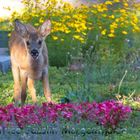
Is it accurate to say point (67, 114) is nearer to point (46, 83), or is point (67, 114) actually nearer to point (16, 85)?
point (46, 83)

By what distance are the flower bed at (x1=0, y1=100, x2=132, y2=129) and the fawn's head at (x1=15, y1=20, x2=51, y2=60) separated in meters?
2.04

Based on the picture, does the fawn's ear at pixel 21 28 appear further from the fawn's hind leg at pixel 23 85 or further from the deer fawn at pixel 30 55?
the fawn's hind leg at pixel 23 85

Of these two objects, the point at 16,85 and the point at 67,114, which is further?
the point at 16,85

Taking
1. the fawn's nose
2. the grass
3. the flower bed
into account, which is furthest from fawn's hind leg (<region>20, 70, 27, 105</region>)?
the flower bed

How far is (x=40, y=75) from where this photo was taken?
34.5 feet

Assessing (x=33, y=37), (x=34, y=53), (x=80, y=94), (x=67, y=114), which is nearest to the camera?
(x=67, y=114)

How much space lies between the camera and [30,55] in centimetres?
1037

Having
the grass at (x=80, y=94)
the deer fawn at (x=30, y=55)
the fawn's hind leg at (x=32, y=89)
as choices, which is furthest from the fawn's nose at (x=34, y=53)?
the grass at (x=80, y=94)

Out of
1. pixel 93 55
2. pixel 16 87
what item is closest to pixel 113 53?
pixel 93 55

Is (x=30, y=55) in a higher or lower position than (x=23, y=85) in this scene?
higher

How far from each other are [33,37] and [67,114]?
8.50 feet

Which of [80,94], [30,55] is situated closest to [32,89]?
[30,55]

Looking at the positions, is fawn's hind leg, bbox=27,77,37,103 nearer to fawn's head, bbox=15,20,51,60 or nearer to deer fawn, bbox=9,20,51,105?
deer fawn, bbox=9,20,51,105

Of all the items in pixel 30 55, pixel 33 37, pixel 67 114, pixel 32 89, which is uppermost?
pixel 33 37
